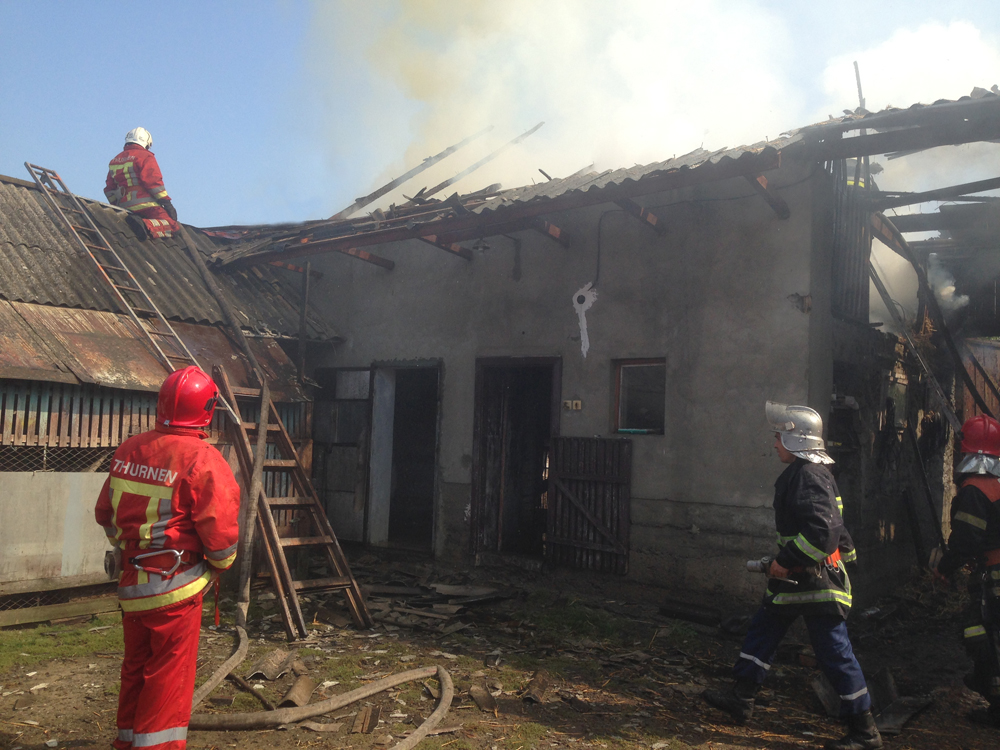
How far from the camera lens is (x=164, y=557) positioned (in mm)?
3459

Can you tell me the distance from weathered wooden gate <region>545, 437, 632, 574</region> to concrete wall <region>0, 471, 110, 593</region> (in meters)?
4.70

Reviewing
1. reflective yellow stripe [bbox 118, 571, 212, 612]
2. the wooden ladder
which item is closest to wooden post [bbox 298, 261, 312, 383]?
the wooden ladder

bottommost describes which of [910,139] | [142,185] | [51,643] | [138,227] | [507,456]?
[51,643]

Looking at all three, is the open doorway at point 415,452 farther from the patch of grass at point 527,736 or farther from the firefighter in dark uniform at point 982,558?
the firefighter in dark uniform at point 982,558

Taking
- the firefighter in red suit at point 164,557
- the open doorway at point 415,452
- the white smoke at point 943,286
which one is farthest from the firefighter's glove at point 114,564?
the white smoke at point 943,286

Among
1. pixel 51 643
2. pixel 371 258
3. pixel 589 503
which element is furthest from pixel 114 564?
pixel 371 258

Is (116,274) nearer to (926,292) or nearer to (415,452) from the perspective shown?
(415,452)

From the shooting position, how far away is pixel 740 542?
7.00 m

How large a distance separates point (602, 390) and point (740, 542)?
2.18 metres

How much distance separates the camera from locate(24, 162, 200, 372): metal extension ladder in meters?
7.96

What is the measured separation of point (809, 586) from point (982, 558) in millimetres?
1594

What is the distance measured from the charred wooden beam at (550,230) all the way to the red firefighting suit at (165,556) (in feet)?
16.9

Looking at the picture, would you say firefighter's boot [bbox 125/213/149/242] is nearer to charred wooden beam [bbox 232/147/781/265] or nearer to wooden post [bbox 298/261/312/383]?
charred wooden beam [bbox 232/147/781/265]

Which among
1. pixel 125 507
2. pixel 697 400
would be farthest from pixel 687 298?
pixel 125 507
